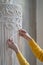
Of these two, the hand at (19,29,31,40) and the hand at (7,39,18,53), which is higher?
the hand at (19,29,31,40)

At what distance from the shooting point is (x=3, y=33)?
1217 mm

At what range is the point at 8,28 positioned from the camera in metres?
1.22

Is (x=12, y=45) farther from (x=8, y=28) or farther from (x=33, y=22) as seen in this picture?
(x=33, y=22)

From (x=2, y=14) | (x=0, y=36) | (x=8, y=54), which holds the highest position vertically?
(x=2, y=14)

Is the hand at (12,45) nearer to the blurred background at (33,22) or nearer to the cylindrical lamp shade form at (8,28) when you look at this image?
the cylindrical lamp shade form at (8,28)

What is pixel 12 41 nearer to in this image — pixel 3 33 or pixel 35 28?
pixel 3 33

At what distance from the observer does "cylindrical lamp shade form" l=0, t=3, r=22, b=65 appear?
120 cm

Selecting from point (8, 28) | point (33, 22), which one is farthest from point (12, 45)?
point (33, 22)

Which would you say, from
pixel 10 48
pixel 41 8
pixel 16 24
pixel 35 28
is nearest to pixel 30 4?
pixel 41 8

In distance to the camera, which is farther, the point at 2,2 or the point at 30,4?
the point at 30,4

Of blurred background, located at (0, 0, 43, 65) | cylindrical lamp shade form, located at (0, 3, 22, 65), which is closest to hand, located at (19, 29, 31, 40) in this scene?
cylindrical lamp shade form, located at (0, 3, 22, 65)

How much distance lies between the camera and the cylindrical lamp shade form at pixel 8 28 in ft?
3.94

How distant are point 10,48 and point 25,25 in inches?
14.5

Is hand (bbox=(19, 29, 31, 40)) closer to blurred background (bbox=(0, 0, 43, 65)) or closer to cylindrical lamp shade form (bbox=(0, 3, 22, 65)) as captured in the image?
cylindrical lamp shade form (bbox=(0, 3, 22, 65))
